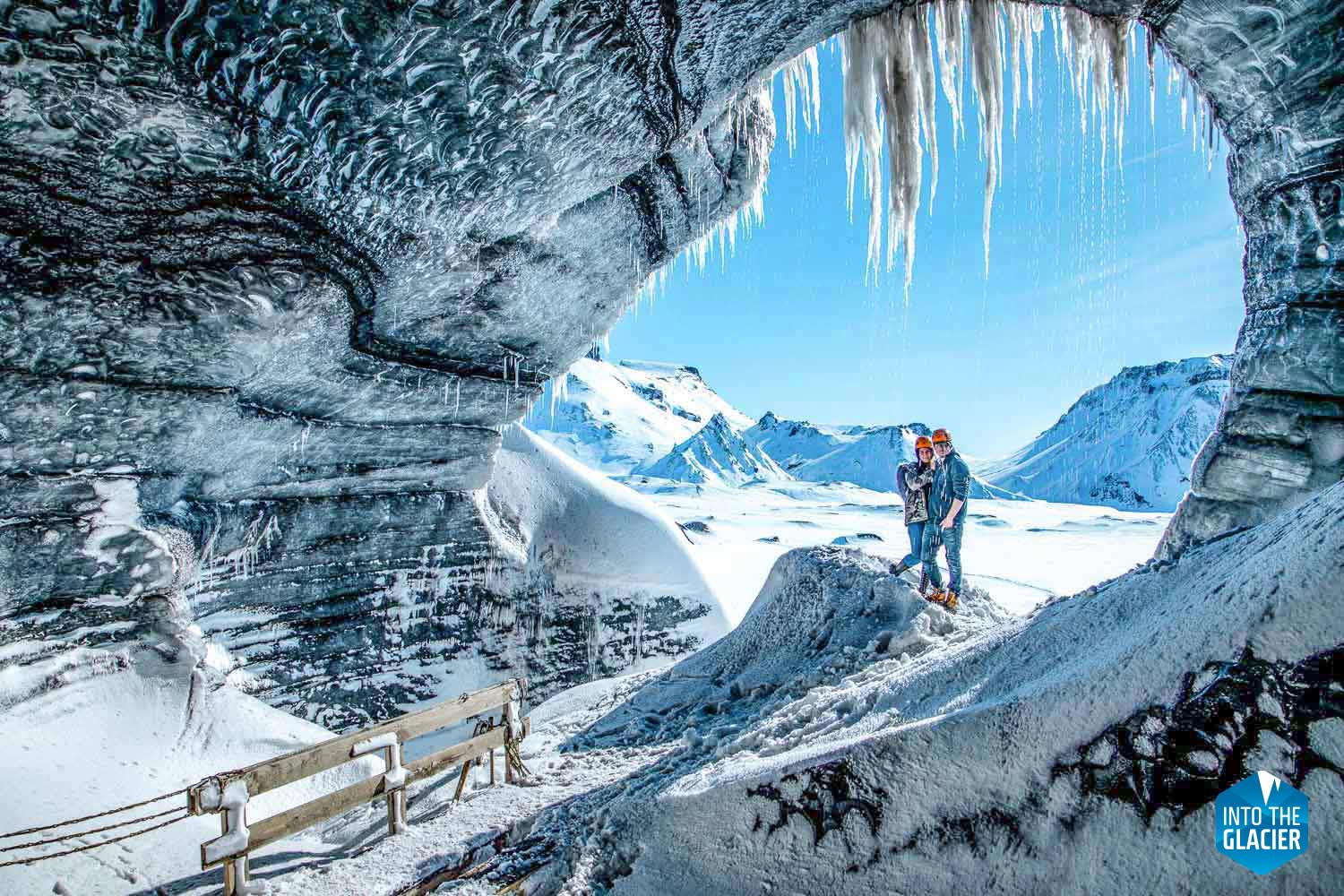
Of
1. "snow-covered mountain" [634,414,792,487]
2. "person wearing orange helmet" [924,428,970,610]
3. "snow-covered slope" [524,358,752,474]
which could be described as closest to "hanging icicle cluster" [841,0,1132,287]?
"person wearing orange helmet" [924,428,970,610]

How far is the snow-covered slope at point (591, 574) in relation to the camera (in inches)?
356

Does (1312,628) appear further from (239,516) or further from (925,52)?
(239,516)

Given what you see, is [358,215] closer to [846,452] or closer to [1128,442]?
[1128,442]

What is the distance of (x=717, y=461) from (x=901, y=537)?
51.6 m

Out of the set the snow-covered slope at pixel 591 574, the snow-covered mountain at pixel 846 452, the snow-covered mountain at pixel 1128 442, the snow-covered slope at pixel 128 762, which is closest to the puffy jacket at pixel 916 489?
the snow-covered slope at pixel 591 574

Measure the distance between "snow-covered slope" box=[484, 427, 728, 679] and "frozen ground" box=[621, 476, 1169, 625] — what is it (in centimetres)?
73

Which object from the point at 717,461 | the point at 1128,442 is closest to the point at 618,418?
the point at 717,461

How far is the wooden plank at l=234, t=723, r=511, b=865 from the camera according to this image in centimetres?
351

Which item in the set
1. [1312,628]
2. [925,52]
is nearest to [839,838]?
[1312,628]

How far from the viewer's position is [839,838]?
2.04m

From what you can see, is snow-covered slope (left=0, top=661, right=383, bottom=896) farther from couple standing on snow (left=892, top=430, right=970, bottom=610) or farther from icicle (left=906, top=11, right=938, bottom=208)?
icicle (left=906, top=11, right=938, bottom=208)

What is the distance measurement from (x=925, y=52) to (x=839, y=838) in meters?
4.70

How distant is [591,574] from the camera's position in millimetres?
9430

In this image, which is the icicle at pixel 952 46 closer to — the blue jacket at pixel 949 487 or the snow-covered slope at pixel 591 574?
the blue jacket at pixel 949 487
